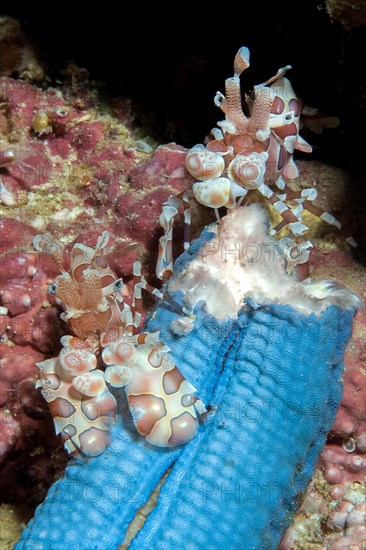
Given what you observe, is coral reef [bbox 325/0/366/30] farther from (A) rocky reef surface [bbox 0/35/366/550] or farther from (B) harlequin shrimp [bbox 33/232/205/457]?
(B) harlequin shrimp [bbox 33/232/205/457]

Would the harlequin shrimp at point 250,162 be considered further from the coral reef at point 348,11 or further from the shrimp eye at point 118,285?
the coral reef at point 348,11

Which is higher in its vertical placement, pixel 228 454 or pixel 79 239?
pixel 79 239

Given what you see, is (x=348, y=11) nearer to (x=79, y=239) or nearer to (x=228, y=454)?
(x=79, y=239)

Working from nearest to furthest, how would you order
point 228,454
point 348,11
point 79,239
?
point 228,454
point 348,11
point 79,239

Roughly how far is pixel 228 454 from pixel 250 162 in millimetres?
1442

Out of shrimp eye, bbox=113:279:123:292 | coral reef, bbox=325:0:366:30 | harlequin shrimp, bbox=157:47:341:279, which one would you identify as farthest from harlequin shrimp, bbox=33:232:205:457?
coral reef, bbox=325:0:366:30

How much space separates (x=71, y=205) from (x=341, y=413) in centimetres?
211

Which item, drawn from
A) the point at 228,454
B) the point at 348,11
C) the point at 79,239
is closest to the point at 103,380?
the point at 228,454

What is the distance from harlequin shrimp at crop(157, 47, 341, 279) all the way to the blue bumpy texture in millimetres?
442

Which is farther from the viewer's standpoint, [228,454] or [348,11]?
[348,11]

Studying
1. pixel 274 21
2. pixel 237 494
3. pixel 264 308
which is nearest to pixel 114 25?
pixel 274 21

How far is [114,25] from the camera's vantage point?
5.04 m

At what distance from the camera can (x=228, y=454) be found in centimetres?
233

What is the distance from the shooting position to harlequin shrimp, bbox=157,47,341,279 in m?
2.58
